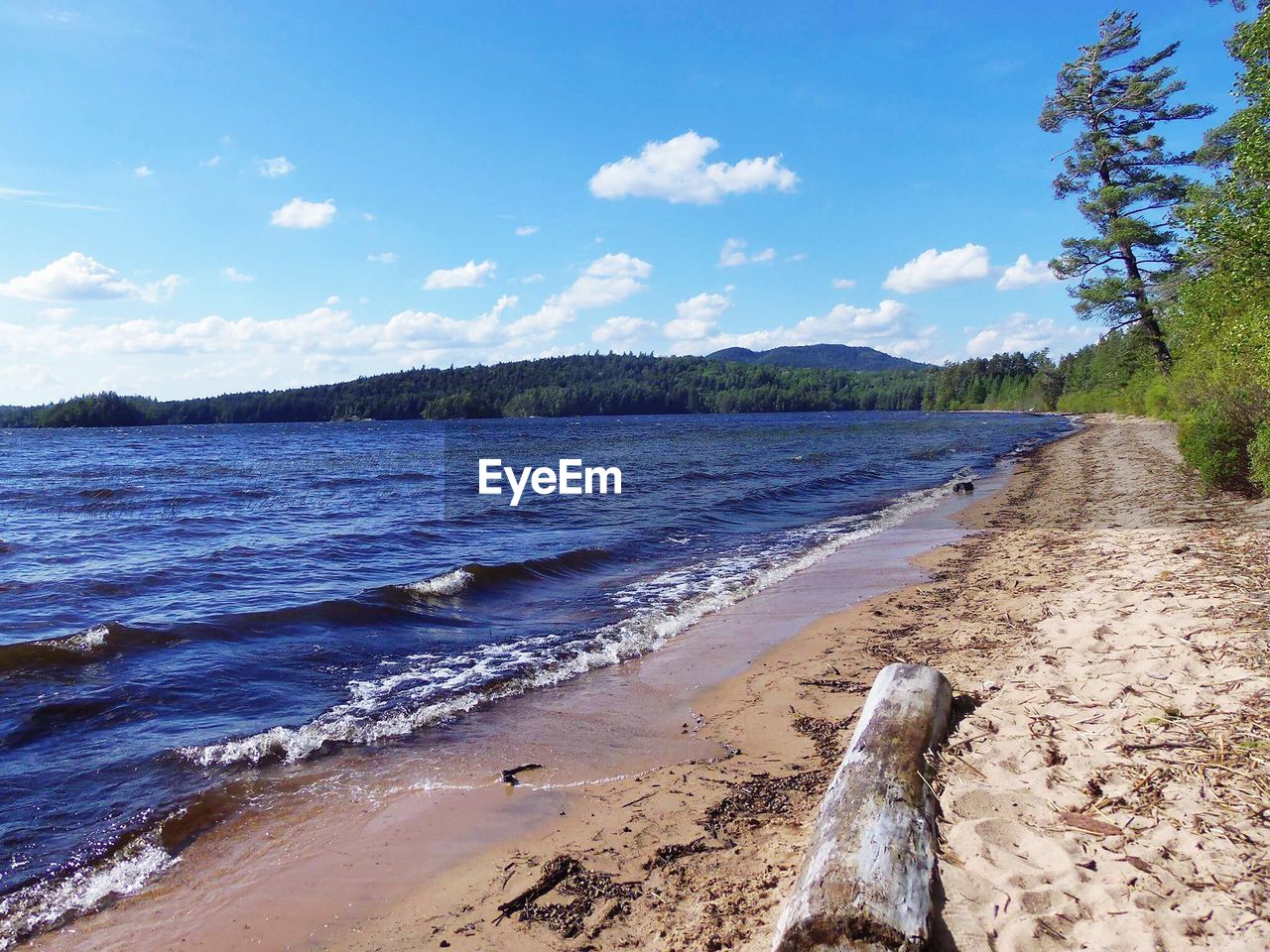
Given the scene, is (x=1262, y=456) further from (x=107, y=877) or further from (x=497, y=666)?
(x=107, y=877)

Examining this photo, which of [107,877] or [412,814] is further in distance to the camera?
[412,814]

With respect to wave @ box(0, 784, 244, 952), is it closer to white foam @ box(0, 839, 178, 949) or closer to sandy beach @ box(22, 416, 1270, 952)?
white foam @ box(0, 839, 178, 949)

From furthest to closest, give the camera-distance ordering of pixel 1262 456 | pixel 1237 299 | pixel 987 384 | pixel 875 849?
pixel 987 384 → pixel 1237 299 → pixel 1262 456 → pixel 875 849

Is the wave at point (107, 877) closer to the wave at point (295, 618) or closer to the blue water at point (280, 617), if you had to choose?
the blue water at point (280, 617)

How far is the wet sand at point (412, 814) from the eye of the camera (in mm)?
4195

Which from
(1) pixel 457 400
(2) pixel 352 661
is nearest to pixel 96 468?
(2) pixel 352 661

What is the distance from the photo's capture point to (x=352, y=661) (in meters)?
9.08

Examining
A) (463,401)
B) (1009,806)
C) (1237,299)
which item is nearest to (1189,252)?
(1237,299)

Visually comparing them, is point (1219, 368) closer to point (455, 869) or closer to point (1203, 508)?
point (1203, 508)

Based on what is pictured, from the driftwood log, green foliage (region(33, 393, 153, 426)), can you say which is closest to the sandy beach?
the driftwood log

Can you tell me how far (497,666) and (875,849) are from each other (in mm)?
5913

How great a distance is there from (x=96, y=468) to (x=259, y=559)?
32.1m

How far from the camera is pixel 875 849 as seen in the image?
352cm

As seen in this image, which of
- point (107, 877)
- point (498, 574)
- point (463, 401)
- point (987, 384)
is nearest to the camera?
point (107, 877)
